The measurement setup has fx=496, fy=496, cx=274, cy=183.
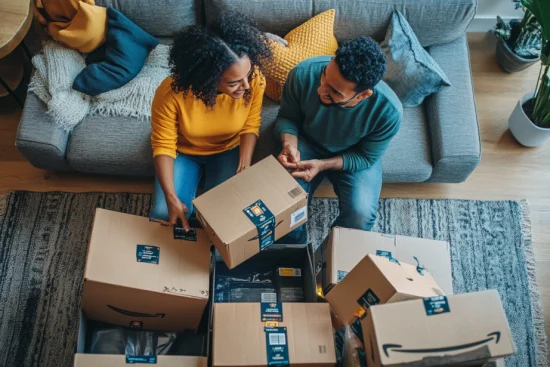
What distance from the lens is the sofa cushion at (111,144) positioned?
6.16 ft

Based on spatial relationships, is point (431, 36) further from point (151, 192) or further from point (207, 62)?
point (151, 192)

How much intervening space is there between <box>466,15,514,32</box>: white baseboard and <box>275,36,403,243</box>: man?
121 cm

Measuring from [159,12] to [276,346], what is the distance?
138 cm

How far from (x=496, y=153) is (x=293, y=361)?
4.94ft

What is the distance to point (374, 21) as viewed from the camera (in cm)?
197

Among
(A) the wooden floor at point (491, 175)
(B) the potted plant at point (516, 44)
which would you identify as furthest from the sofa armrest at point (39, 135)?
(B) the potted plant at point (516, 44)

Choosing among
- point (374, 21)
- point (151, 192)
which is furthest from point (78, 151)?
point (374, 21)

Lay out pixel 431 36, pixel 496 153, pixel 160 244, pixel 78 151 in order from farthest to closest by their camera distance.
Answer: pixel 496 153 < pixel 431 36 < pixel 78 151 < pixel 160 244

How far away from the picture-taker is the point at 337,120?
1.63 m

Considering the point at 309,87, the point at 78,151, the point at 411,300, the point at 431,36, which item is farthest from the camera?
the point at 431,36

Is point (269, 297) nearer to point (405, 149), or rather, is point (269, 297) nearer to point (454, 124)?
point (405, 149)

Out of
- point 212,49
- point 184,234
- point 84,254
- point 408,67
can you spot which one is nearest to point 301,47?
point 408,67

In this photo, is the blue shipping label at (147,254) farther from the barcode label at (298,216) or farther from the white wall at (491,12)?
the white wall at (491,12)

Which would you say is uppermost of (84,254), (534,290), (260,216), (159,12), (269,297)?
(159,12)
